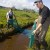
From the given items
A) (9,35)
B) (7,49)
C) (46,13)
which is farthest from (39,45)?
(9,35)

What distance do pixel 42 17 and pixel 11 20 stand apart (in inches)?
438

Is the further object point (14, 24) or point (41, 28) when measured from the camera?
point (14, 24)

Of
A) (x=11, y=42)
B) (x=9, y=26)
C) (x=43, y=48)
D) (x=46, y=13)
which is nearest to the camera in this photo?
(x=46, y=13)

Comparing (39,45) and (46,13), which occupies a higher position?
(46,13)

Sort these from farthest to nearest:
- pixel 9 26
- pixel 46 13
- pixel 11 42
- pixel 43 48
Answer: pixel 9 26
pixel 11 42
pixel 43 48
pixel 46 13

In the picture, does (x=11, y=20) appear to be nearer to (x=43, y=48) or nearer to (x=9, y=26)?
(x=9, y=26)

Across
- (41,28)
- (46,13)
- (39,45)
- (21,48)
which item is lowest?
(21,48)

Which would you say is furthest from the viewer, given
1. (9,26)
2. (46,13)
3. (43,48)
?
(9,26)

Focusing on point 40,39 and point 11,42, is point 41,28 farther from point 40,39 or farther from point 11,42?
point 11,42

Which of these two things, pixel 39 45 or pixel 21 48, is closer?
pixel 39 45

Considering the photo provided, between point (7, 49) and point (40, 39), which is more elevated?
point (40, 39)

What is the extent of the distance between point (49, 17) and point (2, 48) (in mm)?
5153

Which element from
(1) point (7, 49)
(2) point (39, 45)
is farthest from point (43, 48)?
(1) point (7, 49)

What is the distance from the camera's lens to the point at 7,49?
12.0 meters
